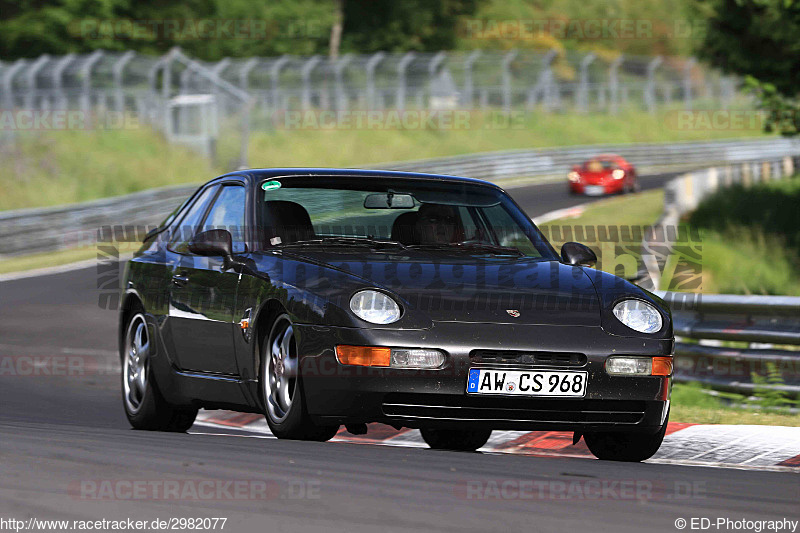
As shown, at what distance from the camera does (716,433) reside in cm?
762

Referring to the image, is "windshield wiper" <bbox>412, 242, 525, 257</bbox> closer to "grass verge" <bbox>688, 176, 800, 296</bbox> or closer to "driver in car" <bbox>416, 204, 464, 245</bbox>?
"driver in car" <bbox>416, 204, 464, 245</bbox>

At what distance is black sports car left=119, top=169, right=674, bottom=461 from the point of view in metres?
6.06

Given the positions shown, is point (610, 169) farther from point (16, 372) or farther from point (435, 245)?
point (435, 245)

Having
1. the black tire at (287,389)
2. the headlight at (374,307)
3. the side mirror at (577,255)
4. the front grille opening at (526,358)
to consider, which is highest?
the headlight at (374,307)

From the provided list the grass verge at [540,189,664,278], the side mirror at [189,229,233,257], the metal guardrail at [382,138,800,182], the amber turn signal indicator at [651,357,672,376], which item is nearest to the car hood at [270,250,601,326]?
the amber turn signal indicator at [651,357,672,376]

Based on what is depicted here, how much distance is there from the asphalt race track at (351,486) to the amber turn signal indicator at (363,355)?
386 millimetres

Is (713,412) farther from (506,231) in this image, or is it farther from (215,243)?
(215,243)

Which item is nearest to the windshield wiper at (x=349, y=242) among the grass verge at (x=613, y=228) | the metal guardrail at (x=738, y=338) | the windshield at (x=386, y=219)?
the windshield at (x=386, y=219)

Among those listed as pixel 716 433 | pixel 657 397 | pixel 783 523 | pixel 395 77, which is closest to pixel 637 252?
pixel 716 433

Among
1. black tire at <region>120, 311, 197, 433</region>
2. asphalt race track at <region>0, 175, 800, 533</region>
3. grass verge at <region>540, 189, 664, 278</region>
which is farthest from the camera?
grass verge at <region>540, 189, 664, 278</region>

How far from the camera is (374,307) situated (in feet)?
20.0

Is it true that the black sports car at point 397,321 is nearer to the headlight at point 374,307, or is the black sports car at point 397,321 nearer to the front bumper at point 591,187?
the headlight at point 374,307

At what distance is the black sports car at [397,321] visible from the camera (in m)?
6.06

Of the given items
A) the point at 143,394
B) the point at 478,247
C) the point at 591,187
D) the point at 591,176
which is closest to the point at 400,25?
the point at 591,176
